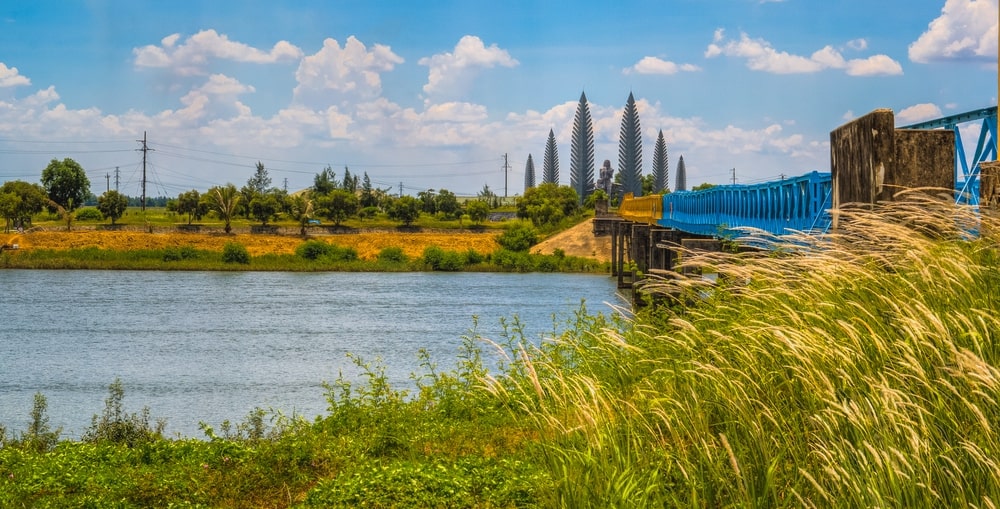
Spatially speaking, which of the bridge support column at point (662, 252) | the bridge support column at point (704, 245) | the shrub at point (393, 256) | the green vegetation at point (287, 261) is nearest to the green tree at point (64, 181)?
the green vegetation at point (287, 261)

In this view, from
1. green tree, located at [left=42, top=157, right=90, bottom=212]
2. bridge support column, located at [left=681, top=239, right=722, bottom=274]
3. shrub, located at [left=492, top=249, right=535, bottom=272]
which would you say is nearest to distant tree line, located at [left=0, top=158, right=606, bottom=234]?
green tree, located at [left=42, top=157, right=90, bottom=212]

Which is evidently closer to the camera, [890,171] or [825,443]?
[825,443]

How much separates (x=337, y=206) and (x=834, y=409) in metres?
88.1

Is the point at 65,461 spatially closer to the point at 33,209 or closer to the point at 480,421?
the point at 480,421

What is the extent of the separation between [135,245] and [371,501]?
69.0 metres

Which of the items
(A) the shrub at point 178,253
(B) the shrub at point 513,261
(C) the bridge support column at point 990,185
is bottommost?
(B) the shrub at point 513,261

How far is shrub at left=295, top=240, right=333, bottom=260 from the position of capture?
2827 inches

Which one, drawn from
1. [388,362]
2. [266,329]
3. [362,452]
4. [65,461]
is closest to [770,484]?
[362,452]

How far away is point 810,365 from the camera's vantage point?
19.6 ft

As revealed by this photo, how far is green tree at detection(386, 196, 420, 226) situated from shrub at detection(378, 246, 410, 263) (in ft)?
62.3

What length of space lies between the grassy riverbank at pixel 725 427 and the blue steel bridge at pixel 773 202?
1834 mm

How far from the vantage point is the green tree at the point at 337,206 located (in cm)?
9215

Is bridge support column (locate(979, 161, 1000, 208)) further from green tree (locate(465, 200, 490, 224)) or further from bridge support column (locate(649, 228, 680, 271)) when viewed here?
green tree (locate(465, 200, 490, 224))

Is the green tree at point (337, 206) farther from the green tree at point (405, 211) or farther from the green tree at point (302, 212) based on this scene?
the green tree at point (405, 211)
